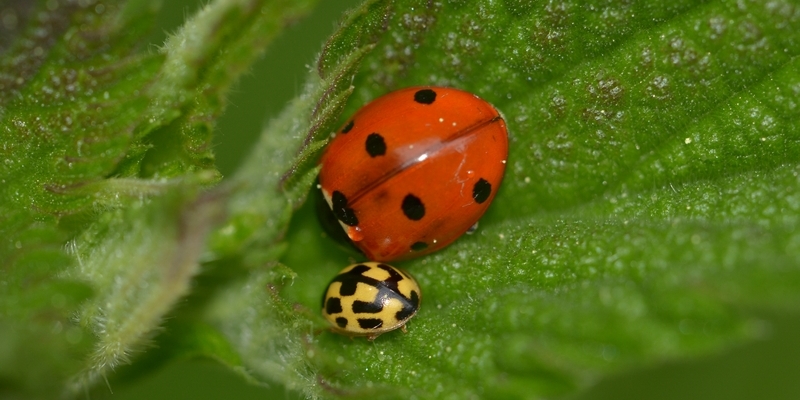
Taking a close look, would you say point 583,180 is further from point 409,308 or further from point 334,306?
point 334,306

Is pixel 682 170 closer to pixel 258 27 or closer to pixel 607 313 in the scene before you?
pixel 607 313

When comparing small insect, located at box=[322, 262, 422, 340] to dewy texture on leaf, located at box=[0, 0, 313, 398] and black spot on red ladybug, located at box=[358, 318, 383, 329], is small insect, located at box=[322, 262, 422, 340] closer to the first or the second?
black spot on red ladybug, located at box=[358, 318, 383, 329]

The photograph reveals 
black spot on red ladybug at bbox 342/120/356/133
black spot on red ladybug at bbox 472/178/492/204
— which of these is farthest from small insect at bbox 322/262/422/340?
black spot on red ladybug at bbox 342/120/356/133

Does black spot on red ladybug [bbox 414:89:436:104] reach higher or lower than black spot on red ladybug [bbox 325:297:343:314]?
higher

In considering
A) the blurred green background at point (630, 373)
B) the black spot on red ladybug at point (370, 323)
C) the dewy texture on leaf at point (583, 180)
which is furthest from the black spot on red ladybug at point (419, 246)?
the blurred green background at point (630, 373)

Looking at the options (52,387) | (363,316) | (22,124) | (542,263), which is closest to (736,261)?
(542,263)

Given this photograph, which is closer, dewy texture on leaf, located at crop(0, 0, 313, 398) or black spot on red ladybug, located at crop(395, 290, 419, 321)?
dewy texture on leaf, located at crop(0, 0, 313, 398)

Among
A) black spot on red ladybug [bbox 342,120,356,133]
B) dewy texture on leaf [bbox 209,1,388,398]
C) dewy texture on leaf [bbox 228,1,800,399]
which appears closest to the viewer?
dewy texture on leaf [bbox 228,1,800,399]

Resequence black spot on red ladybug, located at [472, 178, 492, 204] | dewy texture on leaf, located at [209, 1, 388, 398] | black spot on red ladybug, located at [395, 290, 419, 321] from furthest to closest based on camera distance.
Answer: black spot on red ladybug, located at [472, 178, 492, 204]
black spot on red ladybug, located at [395, 290, 419, 321]
dewy texture on leaf, located at [209, 1, 388, 398]
